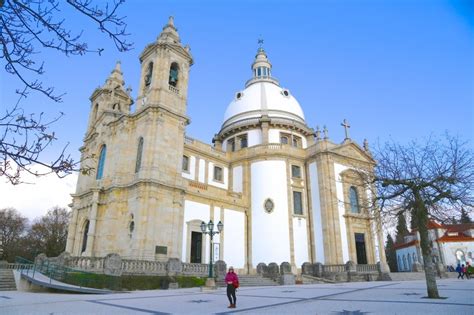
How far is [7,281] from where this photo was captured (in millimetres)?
17828

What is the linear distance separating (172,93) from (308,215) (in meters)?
16.5

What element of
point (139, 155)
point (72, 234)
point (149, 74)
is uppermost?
point (149, 74)

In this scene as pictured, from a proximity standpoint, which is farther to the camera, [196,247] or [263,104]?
[263,104]

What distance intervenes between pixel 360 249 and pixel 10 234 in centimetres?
5086

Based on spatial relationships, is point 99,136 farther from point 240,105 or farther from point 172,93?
point 240,105

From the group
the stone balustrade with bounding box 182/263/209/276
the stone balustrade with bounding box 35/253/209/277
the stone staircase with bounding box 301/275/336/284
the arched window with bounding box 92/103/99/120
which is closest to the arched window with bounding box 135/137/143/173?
the stone balustrade with bounding box 35/253/209/277

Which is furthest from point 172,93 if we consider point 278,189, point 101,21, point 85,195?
point 101,21

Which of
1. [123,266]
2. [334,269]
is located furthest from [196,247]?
[334,269]

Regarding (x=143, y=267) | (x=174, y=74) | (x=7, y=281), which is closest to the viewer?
(x=7, y=281)

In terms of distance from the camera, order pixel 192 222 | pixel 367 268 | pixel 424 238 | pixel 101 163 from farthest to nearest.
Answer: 1. pixel 101 163
2. pixel 367 268
3. pixel 192 222
4. pixel 424 238

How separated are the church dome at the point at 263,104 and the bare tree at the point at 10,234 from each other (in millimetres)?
36731

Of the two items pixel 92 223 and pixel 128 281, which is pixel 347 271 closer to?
pixel 128 281

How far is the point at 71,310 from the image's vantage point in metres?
8.61

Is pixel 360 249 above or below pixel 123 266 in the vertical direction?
above
